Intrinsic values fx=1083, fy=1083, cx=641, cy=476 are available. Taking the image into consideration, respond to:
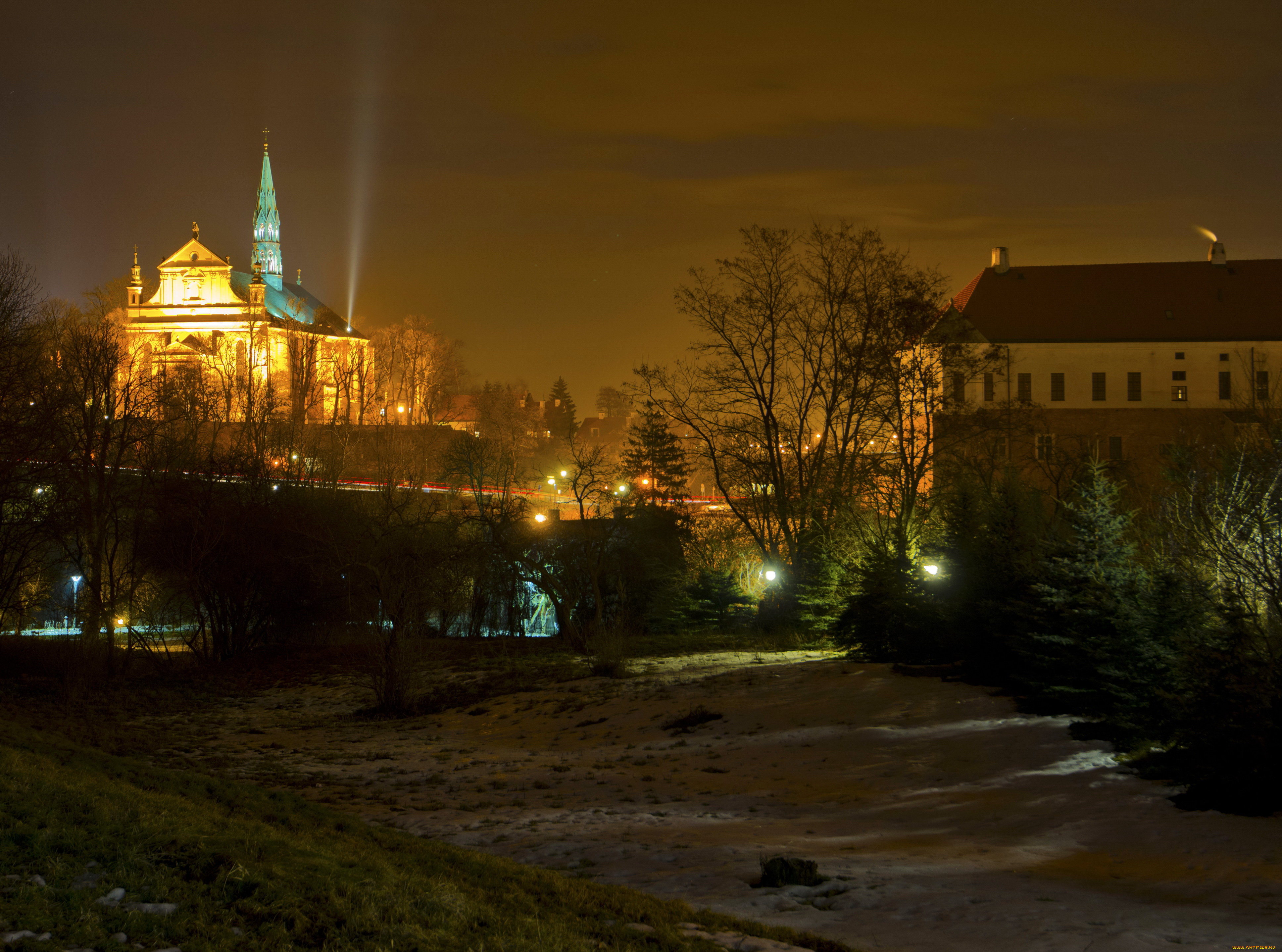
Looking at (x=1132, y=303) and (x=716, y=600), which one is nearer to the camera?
(x=716, y=600)

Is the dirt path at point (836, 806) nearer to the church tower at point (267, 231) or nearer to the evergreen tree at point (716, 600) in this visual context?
Result: the evergreen tree at point (716, 600)

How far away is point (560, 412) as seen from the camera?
476 ft

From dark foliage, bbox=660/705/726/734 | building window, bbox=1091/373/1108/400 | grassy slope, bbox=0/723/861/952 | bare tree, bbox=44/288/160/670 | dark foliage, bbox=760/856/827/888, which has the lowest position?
dark foliage, bbox=660/705/726/734

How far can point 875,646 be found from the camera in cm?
2386

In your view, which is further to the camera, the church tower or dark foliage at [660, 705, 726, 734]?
the church tower

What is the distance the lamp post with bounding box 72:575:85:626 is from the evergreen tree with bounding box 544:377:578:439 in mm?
91542

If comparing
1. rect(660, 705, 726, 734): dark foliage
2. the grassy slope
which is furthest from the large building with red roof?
the grassy slope

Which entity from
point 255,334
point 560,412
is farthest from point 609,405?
point 255,334

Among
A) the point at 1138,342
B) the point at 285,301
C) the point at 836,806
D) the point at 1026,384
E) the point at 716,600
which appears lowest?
the point at 836,806

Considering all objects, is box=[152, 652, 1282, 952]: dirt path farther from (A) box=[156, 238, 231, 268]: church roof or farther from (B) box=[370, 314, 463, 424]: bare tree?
(A) box=[156, 238, 231, 268]: church roof

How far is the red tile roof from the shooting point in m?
74.4

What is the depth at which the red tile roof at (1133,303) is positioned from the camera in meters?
74.4

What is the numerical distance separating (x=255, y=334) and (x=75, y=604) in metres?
41.1

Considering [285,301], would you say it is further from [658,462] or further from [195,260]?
[658,462]
